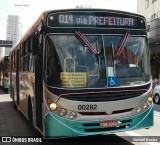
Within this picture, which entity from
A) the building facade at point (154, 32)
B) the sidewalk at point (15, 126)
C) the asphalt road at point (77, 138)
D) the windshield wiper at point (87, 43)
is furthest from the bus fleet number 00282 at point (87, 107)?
the building facade at point (154, 32)

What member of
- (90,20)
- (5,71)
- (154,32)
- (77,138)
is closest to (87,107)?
(90,20)

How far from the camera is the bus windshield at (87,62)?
766 cm

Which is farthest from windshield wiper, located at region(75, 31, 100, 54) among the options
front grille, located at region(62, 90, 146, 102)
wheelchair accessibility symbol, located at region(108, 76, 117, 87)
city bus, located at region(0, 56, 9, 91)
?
city bus, located at region(0, 56, 9, 91)

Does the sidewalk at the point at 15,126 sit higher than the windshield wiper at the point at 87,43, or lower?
lower

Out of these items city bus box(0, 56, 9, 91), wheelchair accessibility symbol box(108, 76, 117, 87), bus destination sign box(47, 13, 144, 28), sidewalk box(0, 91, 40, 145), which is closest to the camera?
wheelchair accessibility symbol box(108, 76, 117, 87)

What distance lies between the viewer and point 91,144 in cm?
873

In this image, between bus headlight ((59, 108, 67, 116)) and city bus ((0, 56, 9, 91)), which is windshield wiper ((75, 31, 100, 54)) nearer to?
bus headlight ((59, 108, 67, 116))

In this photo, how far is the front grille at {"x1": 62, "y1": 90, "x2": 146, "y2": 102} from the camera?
7.54m

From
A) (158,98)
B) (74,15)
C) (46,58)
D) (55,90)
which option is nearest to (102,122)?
(55,90)

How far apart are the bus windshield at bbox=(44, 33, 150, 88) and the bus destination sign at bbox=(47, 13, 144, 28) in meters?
0.28

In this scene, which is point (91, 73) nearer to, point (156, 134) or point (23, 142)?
point (23, 142)

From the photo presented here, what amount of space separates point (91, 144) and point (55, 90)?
74.5 inches

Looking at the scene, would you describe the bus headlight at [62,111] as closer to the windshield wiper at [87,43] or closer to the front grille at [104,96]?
the front grille at [104,96]

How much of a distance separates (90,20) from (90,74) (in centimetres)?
123
